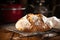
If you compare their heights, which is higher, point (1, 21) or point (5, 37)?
point (5, 37)

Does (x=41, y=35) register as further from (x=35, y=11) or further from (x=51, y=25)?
(x=35, y=11)

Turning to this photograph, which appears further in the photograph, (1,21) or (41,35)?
(1,21)

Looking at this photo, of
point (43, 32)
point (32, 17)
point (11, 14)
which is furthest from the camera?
point (11, 14)

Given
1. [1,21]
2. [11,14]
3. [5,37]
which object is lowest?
[1,21]

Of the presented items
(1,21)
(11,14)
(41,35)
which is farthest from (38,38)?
(1,21)

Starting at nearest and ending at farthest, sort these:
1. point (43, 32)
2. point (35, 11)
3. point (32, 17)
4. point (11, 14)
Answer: point (43, 32), point (32, 17), point (11, 14), point (35, 11)

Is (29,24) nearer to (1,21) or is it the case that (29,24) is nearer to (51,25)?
(51,25)

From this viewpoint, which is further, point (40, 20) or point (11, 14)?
point (11, 14)

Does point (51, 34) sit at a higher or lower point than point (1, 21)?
higher

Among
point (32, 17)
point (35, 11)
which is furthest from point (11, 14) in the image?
point (32, 17)
